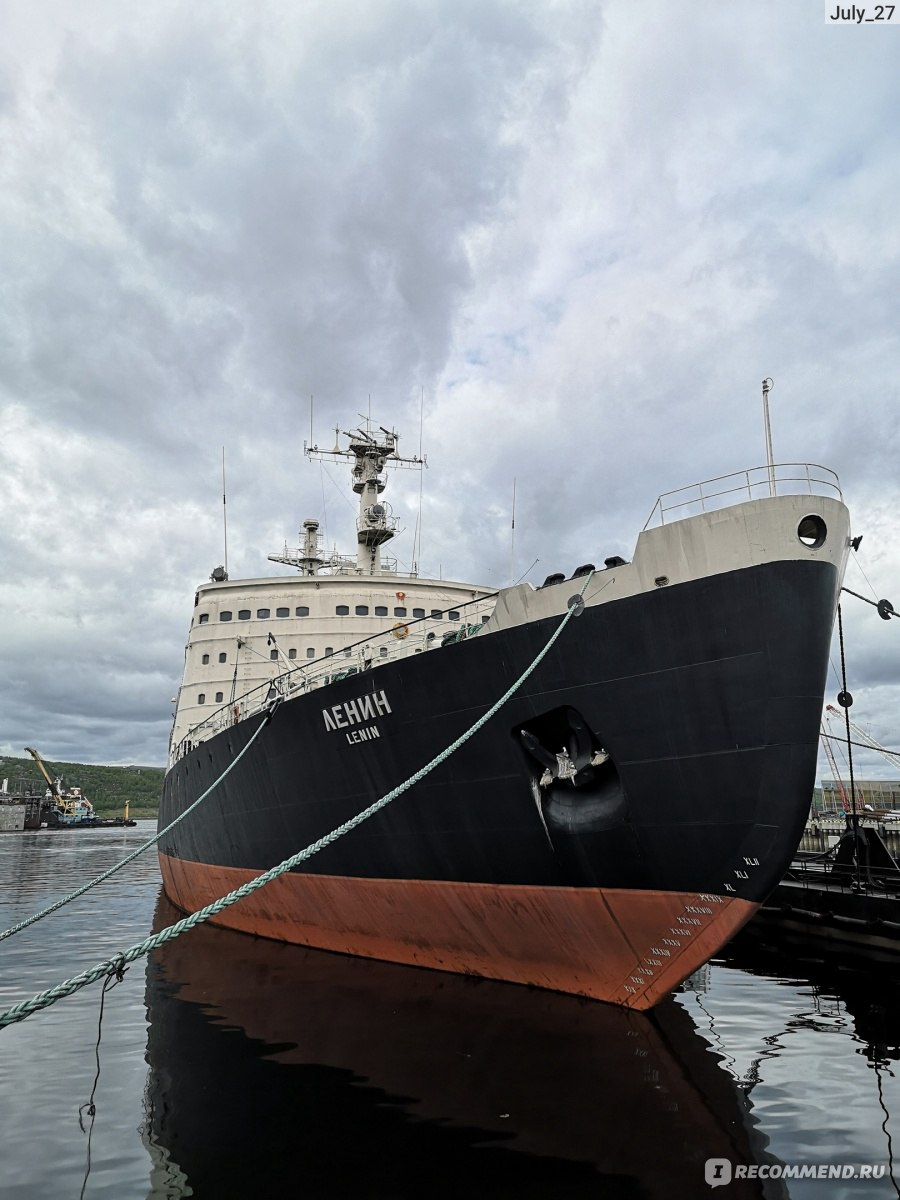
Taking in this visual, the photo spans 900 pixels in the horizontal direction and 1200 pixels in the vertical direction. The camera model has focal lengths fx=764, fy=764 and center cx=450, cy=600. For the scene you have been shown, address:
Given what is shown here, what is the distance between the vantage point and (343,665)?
13.2 metres

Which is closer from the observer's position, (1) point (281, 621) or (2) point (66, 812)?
(1) point (281, 621)

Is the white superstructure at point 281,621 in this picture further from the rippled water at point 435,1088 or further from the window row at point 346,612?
the rippled water at point 435,1088

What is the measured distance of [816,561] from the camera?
770cm

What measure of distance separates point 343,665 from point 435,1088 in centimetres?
746

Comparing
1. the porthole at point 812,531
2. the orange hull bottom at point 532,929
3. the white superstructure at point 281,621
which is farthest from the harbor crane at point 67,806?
the porthole at point 812,531

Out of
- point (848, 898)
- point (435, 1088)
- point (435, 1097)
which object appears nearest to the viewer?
point (435, 1097)

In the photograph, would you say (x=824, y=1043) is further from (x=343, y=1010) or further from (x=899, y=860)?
(x=899, y=860)

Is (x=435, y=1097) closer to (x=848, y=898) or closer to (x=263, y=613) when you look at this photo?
(x=848, y=898)

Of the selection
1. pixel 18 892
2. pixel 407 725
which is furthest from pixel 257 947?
pixel 18 892

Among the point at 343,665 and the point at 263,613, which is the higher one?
the point at 263,613
